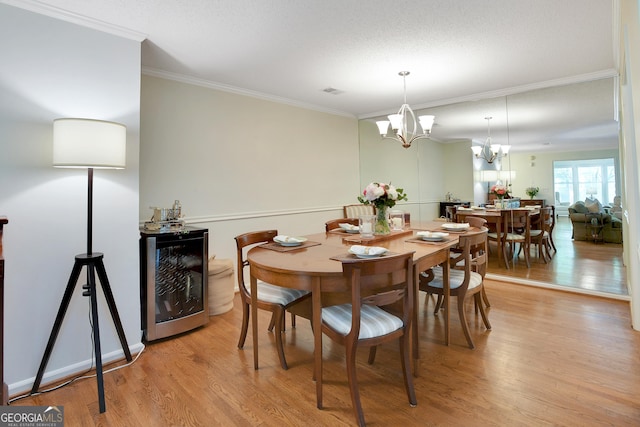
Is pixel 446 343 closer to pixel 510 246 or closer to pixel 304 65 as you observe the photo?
pixel 510 246

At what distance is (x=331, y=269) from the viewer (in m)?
1.68

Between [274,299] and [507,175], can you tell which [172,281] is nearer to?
[274,299]

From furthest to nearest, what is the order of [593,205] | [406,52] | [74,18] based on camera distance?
[593,205]
[406,52]
[74,18]

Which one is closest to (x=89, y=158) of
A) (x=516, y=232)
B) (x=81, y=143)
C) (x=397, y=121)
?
(x=81, y=143)

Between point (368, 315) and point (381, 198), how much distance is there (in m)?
1.02

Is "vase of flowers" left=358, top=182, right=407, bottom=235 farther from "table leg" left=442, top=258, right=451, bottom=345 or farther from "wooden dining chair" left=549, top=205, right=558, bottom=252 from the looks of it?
"wooden dining chair" left=549, top=205, right=558, bottom=252

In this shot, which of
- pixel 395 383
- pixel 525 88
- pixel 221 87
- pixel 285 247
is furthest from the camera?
pixel 525 88

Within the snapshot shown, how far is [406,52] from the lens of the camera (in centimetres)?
286

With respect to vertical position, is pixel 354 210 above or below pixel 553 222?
above

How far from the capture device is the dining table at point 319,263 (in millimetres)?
1689

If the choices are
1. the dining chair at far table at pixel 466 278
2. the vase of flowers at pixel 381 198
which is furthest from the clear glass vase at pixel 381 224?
the dining chair at far table at pixel 466 278

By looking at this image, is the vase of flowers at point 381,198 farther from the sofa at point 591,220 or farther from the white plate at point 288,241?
the sofa at point 591,220

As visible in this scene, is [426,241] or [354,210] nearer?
[426,241]

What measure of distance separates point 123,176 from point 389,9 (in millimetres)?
2202
